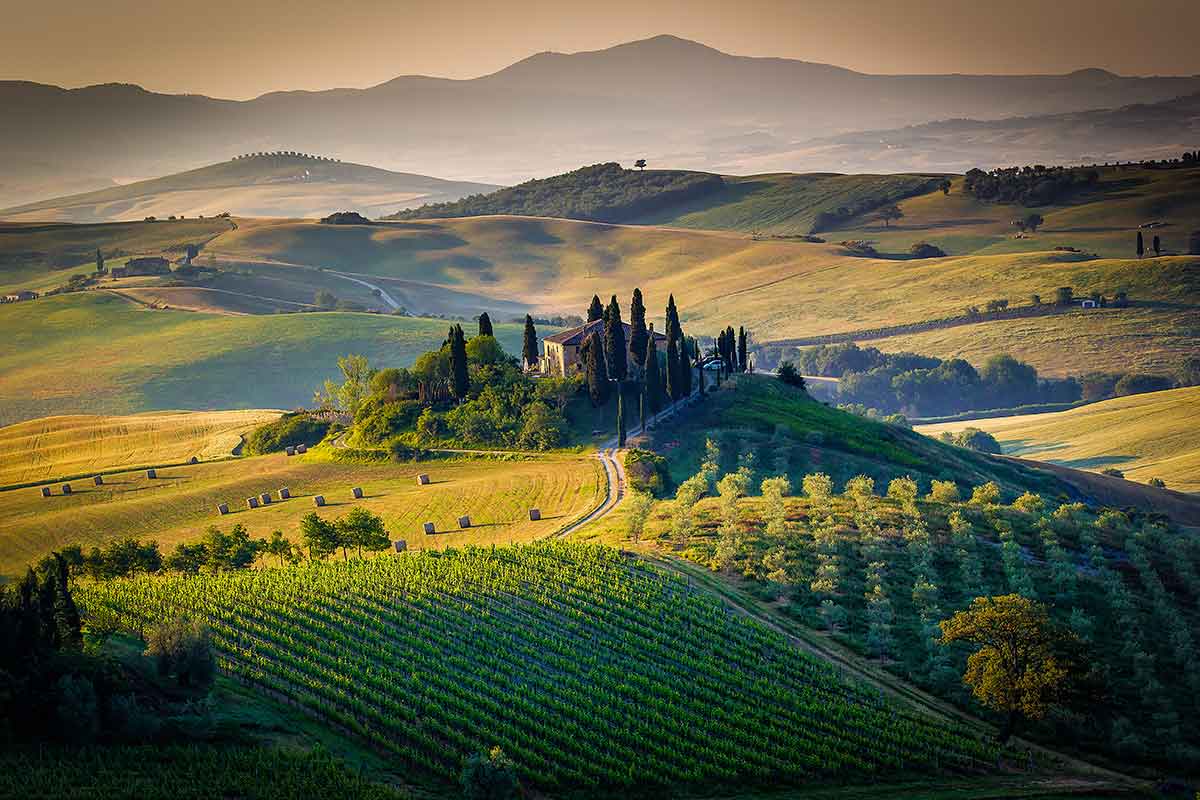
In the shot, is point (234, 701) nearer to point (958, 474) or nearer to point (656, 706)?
point (656, 706)

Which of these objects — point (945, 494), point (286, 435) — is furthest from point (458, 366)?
point (945, 494)

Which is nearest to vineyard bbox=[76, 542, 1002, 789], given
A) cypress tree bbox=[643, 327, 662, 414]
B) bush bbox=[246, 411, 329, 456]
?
cypress tree bbox=[643, 327, 662, 414]

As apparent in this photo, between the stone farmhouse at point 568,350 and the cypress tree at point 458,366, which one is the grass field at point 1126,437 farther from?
the cypress tree at point 458,366

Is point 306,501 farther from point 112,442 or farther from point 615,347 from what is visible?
point 112,442

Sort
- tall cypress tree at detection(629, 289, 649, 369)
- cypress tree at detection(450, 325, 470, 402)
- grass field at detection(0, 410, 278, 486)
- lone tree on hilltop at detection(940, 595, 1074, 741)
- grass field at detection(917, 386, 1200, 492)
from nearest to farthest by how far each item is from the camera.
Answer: lone tree on hilltop at detection(940, 595, 1074, 741), cypress tree at detection(450, 325, 470, 402), tall cypress tree at detection(629, 289, 649, 369), grass field at detection(0, 410, 278, 486), grass field at detection(917, 386, 1200, 492)

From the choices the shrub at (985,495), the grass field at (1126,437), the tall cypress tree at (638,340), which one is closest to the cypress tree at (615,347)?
the tall cypress tree at (638,340)

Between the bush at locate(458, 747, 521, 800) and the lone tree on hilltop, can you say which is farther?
the lone tree on hilltop

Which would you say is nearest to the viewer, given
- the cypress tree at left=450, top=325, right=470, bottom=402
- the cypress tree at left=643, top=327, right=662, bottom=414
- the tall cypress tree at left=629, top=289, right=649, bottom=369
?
the cypress tree at left=643, top=327, right=662, bottom=414

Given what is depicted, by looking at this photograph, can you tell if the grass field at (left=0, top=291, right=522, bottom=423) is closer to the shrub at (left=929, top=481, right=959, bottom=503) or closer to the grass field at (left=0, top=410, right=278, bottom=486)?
the grass field at (left=0, top=410, right=278, bottom=486)
